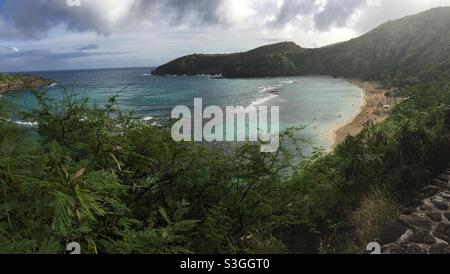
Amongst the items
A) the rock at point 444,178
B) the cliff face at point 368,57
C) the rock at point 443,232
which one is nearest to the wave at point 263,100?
the cliff face at point 368,57

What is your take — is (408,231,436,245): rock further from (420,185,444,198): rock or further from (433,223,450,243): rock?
(420,185,444,198): rock

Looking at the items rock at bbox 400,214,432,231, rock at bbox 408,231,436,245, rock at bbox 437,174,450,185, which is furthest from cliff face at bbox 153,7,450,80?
rock at bbox 408,231,436,245

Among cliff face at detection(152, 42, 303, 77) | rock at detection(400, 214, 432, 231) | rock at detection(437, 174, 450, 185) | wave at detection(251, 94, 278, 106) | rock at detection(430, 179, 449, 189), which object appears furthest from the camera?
cliff face at detection(152, 42, 303, 77)

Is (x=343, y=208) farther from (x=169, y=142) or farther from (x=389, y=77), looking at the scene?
(x=389, y=77)

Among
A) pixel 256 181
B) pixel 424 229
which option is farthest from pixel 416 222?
pixel 256 181

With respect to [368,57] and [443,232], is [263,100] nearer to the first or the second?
[368,57]
